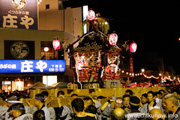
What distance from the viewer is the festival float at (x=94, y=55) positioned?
21.8 meters

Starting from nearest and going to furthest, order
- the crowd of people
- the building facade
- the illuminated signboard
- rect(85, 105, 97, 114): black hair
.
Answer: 1. the crowd of people
2. rect(85, 105, 97, 114): black hair
3. the illuminated signboard
4. the building facade

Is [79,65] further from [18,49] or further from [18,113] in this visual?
[18,113]

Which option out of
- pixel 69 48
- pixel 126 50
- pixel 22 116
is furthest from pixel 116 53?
pixel 22 116

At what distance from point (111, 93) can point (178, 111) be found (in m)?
11.9

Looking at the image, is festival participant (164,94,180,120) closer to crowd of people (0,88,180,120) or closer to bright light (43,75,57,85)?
crowd of people (0,88,180,120)

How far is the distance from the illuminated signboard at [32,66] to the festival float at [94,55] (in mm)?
6636

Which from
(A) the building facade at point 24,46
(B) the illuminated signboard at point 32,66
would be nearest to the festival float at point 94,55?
(A) the building facade at point 24,46

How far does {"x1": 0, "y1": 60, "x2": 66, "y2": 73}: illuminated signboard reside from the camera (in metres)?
28.9

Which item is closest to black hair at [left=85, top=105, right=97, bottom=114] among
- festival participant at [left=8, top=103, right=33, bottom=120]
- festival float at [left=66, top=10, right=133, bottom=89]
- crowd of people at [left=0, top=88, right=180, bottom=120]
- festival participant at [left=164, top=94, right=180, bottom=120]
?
crowd of people at [left=0, top=88, right=180, bottom=120]

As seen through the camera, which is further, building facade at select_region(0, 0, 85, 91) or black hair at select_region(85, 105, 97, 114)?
building facade at select_region(0, 0, 85, 91)

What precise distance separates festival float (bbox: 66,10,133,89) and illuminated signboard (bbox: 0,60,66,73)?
6.64 metres

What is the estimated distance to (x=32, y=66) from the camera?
97.2 feet

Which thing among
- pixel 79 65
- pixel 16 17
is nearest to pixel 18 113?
pixel 79 65

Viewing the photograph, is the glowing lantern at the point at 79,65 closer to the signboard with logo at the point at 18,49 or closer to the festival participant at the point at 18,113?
the signboard with logo at the point at 18,49
